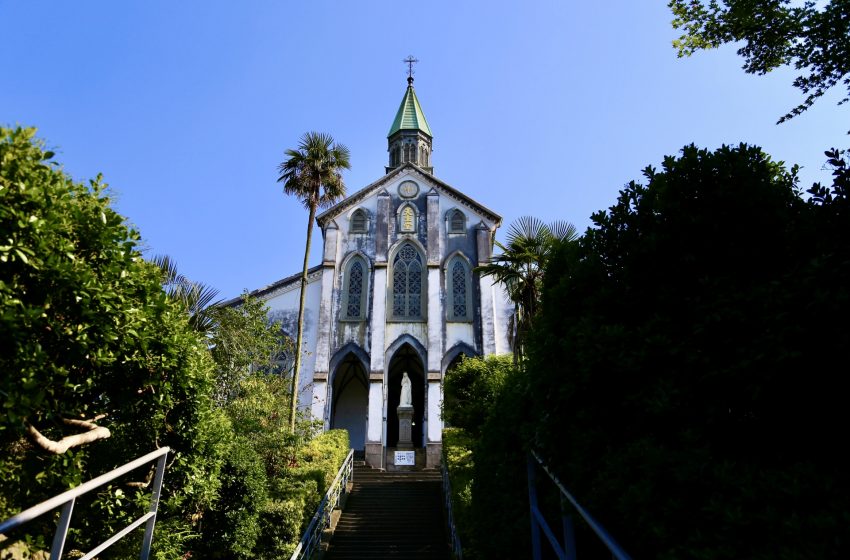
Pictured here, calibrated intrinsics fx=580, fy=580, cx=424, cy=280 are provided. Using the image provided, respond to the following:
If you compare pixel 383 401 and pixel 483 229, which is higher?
pixel 483 229

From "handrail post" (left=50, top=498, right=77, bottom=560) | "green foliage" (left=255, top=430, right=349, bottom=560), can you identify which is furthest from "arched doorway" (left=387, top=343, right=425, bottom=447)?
"handrail post" (left=50, top=498, right=77, bottom=560)

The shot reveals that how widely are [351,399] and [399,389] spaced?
2453 mm

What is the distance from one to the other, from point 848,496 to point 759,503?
13.7 inches

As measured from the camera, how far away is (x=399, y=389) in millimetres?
28812

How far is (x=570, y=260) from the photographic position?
16.1ft

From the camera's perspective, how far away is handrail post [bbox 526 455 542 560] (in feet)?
16.1

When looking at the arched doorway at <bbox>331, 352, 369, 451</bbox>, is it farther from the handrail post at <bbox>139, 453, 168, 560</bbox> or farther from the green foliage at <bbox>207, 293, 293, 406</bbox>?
the handrail post at <bbox>139, 453, 168, 560</bbox>

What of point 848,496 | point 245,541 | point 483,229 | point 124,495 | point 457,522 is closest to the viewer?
point 848,496

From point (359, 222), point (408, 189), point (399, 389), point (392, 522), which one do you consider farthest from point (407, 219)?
point (392, 522)

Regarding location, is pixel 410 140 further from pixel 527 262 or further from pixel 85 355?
pixel 85 355

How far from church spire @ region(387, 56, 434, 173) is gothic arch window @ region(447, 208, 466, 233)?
930 cm

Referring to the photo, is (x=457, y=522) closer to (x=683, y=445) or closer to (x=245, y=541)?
(x=245, y=541)

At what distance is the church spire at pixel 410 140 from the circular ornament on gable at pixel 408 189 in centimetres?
802

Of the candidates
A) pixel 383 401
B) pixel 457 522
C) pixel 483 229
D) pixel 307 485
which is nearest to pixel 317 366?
pixel 383 401
